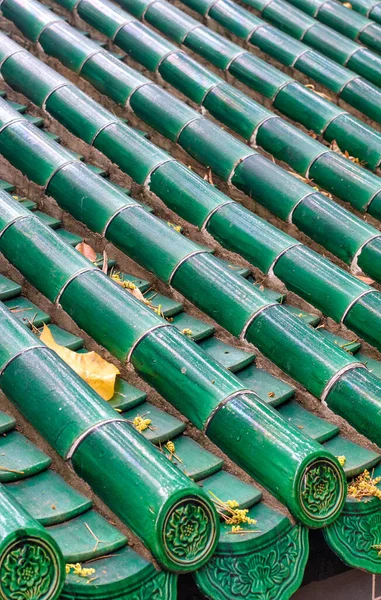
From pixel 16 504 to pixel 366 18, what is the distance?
17.3 feet

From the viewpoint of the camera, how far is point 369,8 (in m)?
7.00

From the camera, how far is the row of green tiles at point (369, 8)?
6938 mm

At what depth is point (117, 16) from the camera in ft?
19.3

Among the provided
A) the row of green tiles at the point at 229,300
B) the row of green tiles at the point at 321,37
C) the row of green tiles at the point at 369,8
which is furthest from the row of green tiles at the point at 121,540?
the row of green tiles at the point at 369,8

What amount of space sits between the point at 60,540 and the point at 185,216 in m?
2.08

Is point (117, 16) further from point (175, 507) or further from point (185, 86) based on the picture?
→ point (175, 507)

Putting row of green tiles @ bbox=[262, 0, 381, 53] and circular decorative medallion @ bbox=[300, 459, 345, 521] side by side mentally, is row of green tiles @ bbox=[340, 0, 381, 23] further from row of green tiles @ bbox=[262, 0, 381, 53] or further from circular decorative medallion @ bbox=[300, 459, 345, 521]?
circular decorative medallion @ bbox=[300, 459, 345, 521]

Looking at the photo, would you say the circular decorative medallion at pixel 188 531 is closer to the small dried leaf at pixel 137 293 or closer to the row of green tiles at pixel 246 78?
the small dried leaf at pixel 137 293

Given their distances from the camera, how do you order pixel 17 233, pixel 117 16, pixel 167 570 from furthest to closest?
pixel 117 16, pixel 17 233, pixel 167 570

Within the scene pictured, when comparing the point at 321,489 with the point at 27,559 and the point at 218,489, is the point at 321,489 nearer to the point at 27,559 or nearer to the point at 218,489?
the point at 218,489

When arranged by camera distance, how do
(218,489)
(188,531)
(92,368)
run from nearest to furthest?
(188,531) → (218,489) → (92,368)

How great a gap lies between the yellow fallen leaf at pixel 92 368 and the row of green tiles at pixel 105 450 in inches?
8.9

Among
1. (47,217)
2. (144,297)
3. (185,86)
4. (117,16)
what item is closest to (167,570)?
(144,297)

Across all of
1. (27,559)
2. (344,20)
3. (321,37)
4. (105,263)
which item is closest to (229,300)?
(105,263)
